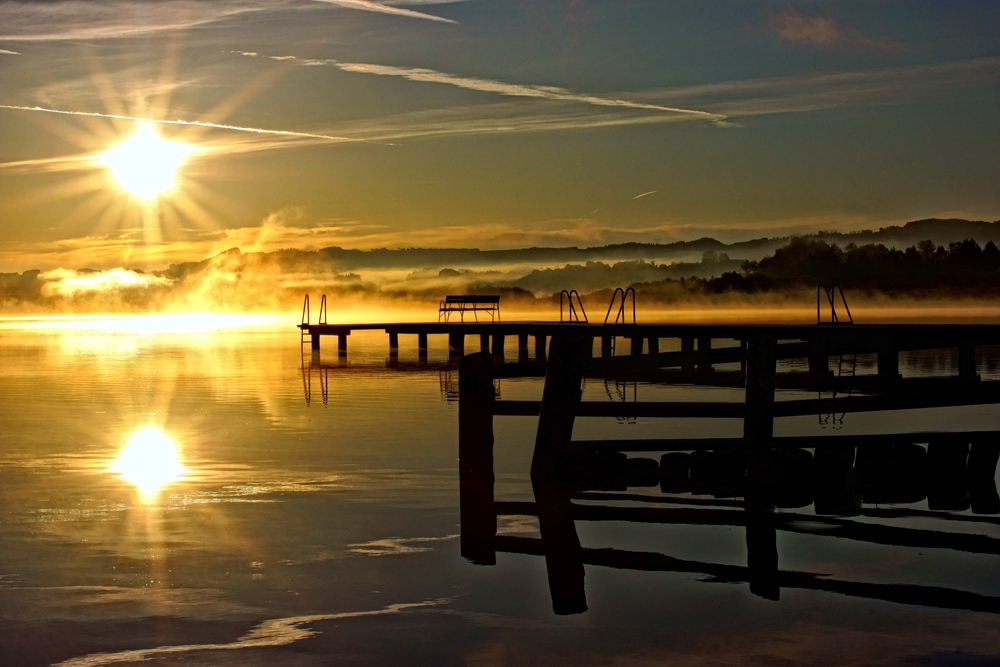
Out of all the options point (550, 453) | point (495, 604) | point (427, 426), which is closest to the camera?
point (495, 604)

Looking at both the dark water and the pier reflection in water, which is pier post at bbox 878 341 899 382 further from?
the pier reflection in water

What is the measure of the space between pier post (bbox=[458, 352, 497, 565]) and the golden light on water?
4422 millimetres

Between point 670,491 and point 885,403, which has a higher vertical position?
point 885,403

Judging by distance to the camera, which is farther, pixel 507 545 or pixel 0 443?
pixel 0 443

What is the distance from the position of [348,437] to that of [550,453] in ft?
27.5

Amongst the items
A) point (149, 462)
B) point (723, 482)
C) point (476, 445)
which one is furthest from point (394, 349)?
point (476, 445)

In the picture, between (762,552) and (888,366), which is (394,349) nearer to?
(888,366)

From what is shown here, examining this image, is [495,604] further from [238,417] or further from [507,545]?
[238,417]

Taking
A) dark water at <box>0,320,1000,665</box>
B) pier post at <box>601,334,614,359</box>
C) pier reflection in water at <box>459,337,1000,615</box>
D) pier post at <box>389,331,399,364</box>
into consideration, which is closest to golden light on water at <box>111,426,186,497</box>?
dark water at <box>0,320,1000,665</box>

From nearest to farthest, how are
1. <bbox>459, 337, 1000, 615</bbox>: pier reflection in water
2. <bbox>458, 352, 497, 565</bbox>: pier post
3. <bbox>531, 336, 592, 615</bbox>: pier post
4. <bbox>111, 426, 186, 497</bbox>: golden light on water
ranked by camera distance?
<bbox>459, 337, 1000, 615</bbox>: pier reflection in water → <bbox>458, 352, 497, 565</bbox>: pier post → <bbox>531, 336, 592, 615</bbox>: pier post → <bbox>111, 426, 186, 497</bbox>: golden light on water

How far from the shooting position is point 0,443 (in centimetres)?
1767

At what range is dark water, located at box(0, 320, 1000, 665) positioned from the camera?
6.55 metres

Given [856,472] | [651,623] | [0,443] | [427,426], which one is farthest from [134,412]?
[651,623]

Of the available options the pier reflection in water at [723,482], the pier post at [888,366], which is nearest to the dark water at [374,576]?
the pier reflection in water at [723,482]
